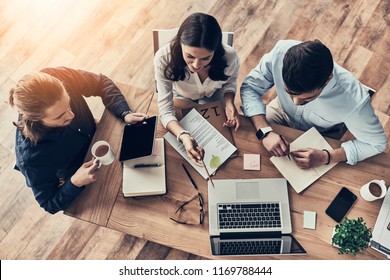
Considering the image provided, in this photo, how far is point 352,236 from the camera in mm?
1455

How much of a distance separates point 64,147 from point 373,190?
4.66 ft

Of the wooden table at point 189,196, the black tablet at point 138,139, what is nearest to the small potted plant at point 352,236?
the wooden table at point 189,196

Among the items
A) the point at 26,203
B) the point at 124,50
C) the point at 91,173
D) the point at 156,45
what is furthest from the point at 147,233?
the point at 124,50

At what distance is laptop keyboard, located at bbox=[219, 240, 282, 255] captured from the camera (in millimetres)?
1568

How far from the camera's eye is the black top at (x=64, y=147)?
1620mm

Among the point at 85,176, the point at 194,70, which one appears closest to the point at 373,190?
the point at 194,70

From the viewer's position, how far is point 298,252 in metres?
1.56

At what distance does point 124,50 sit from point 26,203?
1335 mm

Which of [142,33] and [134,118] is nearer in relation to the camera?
[134,118]

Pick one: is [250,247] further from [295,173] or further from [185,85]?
[185,85]

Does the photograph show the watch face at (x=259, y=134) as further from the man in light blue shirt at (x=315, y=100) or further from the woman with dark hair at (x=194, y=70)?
the woman with dark hair at (x=194, y=70)

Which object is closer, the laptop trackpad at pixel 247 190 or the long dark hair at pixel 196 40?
the long dark hair at pixel 196 40

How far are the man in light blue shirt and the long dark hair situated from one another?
256mm
